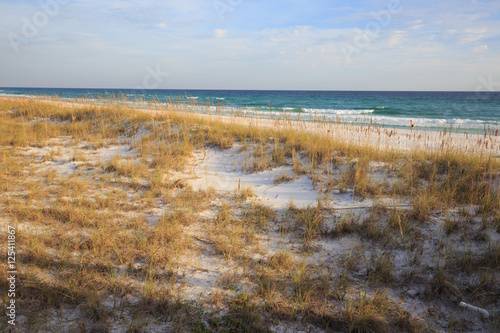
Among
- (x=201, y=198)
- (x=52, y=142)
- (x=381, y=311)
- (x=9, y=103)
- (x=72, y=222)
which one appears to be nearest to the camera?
(x=381, y=311)

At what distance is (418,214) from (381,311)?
6.57 ft

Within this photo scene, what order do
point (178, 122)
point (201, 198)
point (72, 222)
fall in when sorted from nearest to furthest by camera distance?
point (72, 222) < point (201, 198) < point (178, 122)

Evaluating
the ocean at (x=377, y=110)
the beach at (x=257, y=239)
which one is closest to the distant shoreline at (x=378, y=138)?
the ocean at (x=377, y=110)

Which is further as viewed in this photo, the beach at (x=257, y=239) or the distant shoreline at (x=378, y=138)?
the distant shoreline at (x=378, y=138)

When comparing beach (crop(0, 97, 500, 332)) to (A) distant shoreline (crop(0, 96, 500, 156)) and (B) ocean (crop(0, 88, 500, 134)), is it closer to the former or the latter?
(A) distant shoreline (crop(0, 96, 500, 156))

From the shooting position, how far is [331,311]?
2.50 m

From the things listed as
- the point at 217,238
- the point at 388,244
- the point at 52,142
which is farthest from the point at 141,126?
the point at 388,244

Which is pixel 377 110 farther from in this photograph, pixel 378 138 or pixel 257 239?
pixel 257 239

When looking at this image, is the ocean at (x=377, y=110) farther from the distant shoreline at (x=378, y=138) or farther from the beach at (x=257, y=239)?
the beach at (x=257, y=239)

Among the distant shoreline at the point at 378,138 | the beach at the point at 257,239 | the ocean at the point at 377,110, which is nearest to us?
the beach at the point at 257,239

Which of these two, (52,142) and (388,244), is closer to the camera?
(388,244)

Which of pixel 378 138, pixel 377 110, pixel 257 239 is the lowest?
pixel 257 239

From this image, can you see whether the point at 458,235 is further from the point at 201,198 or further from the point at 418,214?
the point at 201,198

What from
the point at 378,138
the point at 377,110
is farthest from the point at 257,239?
the point at 377,110
